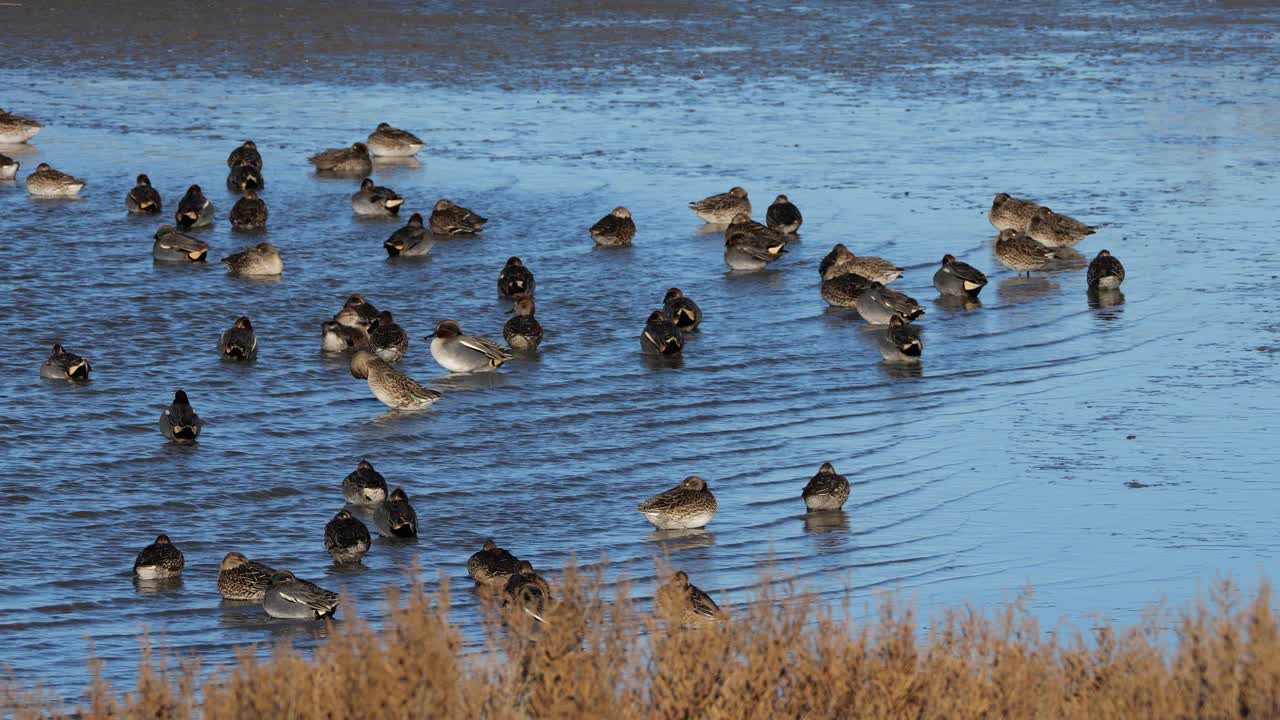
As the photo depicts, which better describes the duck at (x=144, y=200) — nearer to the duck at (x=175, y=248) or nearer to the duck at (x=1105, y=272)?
the duck at (x=175, y=248)

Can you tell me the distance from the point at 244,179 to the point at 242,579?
13902 millimetres

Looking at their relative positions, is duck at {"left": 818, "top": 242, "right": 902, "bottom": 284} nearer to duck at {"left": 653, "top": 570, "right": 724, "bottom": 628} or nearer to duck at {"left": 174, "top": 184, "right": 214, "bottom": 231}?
duck at {"left": 174, "top": 184, "right": 214, "bottom": 231}

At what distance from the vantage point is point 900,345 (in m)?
16.4

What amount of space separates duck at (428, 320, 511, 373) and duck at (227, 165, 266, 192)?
27.3ft

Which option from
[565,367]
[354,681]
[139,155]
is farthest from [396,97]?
[354,681]

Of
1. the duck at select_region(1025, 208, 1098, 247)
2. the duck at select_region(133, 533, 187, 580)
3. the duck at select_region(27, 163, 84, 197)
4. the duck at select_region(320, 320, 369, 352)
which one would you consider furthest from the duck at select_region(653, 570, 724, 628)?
the duck at select_region(27, 163, 84, 197)

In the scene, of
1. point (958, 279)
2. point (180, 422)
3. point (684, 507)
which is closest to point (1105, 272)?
point (958, 279)

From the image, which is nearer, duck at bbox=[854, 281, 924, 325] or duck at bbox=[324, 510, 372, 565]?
duck at bbox=[324, 510, 372, 565]

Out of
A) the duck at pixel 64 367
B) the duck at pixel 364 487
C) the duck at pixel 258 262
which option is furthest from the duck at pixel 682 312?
the duck at pixel 364 487

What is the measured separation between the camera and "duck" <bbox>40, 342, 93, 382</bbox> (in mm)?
15308

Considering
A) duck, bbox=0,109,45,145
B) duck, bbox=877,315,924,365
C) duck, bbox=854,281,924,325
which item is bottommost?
duck, bbox=877,315,924,365

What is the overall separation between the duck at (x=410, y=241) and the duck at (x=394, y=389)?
5594 mm

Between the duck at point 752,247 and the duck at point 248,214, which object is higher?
the duck at point 248,214

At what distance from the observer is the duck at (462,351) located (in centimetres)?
1622
